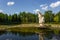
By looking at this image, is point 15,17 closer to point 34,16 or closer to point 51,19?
point 34,16

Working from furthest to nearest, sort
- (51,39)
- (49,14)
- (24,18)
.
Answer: (24,18) → (49,14) → (51,39)

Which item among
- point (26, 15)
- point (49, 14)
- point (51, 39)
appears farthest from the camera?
point (26, 15)

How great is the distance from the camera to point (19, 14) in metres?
118

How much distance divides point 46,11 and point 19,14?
965 inches

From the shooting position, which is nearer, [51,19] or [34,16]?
[51,19]

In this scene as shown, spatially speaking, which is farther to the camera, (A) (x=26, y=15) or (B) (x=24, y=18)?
(A) (x=26, y=15)

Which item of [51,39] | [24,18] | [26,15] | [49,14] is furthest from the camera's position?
[26,15]

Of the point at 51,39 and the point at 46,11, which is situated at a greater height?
the point at 46,11

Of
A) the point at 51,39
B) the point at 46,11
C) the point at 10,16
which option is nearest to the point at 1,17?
the point at 10,16

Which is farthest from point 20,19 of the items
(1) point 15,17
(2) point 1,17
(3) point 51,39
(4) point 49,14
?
(3) point 51,39

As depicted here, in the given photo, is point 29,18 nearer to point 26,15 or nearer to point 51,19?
point 26,15

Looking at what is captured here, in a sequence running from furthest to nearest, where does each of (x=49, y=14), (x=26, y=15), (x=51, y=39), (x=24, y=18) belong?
1. (x=26, y=15)
2. (x=24, y=18)
3. (x=49, y=14)
4. (x=51, y=39)

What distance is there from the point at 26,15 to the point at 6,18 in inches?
533

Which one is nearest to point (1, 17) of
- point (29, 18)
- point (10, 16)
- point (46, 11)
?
point (10, 16)
